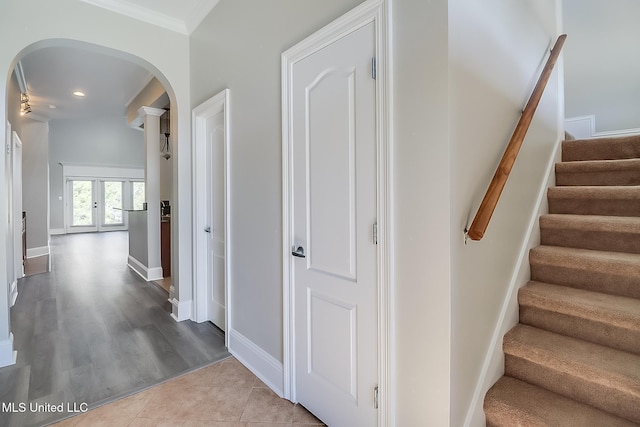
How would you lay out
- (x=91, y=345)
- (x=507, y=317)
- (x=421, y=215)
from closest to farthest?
(x=421, y=215), (x=507, y=317), (x=91, y=345)

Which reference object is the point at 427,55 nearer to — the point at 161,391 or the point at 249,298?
the point at 249,298

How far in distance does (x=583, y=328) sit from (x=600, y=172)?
137cm

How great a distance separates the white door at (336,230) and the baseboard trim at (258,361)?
0.20 metres

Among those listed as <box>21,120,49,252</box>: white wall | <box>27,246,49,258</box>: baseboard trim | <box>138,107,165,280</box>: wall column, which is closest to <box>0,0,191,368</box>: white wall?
<box>138,107,165,280</box>: wall column

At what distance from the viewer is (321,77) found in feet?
5.70

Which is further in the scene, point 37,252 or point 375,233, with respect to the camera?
point 37,252

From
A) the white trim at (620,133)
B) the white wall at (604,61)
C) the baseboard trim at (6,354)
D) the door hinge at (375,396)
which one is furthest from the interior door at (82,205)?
the white trim at (620,133)

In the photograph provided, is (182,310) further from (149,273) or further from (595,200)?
(595,200)

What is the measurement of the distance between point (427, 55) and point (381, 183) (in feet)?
1.80

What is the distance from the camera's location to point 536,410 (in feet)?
4.54

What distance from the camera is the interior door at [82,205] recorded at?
11.2 m

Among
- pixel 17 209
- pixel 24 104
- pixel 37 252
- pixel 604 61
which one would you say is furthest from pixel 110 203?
pixel 604 61

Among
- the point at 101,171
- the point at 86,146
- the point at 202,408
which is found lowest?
the point at 202,408

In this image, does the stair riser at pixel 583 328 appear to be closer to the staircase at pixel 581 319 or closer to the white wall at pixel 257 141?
the staircase at pixel 581 319
